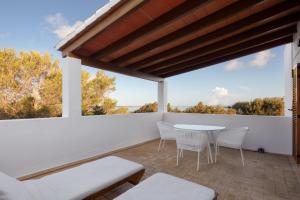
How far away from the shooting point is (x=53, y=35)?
8.50 meters

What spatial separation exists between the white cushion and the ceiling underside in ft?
8.10

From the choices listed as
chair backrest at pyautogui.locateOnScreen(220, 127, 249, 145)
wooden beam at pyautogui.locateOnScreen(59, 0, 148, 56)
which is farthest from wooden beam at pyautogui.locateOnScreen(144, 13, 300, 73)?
wooden beam at pyautogui.locateOnScreen(59, 0, 148, 56)

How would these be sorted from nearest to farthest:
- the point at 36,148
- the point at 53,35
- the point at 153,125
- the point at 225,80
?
1. the point at 36,148
2. the point at 153,125
3. the point at 53,35
4. the point at 225,80

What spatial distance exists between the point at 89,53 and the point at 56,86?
5078 mm

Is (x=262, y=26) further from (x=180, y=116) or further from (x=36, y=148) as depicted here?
(x=36, y=148)

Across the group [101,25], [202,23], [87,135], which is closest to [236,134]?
[202,23]

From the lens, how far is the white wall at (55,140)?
2665 millimetres

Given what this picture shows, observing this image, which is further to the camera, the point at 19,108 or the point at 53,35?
the point at 53,35

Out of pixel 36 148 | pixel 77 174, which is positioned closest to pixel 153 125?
pixel 36 148

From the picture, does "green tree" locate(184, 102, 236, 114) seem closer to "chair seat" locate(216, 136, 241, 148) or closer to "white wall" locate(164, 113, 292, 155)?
"white wall" locate(164, 113, 292, 155)

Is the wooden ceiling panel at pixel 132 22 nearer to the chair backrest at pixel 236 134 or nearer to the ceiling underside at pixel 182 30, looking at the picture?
the ceiling underside at pixel 182 30

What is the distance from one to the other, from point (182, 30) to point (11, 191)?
10.8ft

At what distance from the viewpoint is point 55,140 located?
317cm

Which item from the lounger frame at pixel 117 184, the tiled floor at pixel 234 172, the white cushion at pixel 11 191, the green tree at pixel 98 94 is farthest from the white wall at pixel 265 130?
the green tree at pixel 98 94
